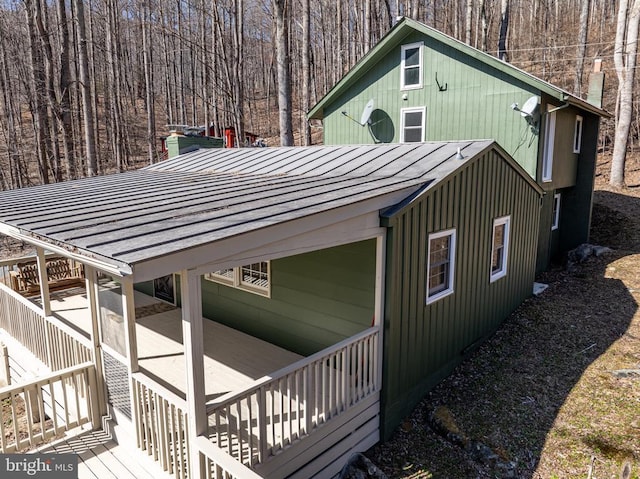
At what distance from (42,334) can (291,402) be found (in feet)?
13.8

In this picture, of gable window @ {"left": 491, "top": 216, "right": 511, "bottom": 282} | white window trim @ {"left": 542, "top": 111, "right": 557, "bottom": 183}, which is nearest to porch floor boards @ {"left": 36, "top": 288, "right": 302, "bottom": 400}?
gable window @ {"left": 491, "top": 216, "right": 511, "bottom": 282}

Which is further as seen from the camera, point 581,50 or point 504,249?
point 581,50

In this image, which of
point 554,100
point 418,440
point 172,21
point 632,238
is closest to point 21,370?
point 418,440

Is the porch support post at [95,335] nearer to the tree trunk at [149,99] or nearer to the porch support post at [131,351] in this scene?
the porch support post at [131,351]

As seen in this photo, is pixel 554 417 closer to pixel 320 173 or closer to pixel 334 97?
pixel 320 173

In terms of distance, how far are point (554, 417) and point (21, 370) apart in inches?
342

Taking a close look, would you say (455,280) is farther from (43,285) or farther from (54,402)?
(43,285)

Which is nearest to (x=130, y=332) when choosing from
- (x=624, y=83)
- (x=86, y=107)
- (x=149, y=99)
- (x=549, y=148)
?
(x=549, y=148)

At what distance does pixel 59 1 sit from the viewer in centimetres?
1566

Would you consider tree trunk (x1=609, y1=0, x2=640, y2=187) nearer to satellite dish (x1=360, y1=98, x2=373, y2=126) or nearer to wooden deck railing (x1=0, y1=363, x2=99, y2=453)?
satellite dish (x1=360, y1=98, x2=373, y2=126)

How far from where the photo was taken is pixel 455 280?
6941mm

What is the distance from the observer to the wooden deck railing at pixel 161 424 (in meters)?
4.22

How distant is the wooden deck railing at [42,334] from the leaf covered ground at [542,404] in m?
4.21

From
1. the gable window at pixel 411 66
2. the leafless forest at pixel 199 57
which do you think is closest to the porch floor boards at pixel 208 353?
the leafless forest at pixel 199 57
